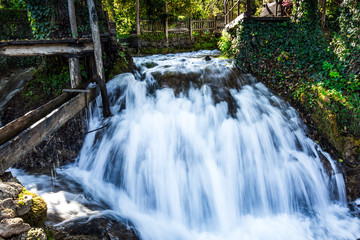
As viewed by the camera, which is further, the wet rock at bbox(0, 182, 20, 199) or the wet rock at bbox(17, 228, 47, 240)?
the wet rock at bbox(0, 182, 20, 199)

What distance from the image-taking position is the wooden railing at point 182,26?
14141mm

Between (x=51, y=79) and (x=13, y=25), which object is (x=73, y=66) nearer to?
(x=51, y=79)

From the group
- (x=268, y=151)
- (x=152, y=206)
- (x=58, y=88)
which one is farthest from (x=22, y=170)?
(x=268, y=151)

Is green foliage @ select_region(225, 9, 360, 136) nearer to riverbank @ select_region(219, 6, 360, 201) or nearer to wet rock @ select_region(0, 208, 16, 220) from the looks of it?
riverbank @ select_region(219, 6, 360, 201)

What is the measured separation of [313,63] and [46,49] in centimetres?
774

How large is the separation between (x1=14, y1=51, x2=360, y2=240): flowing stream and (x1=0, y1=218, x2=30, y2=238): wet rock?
65.8 inches

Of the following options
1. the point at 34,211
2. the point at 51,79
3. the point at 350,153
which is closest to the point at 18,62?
the point at 51,79

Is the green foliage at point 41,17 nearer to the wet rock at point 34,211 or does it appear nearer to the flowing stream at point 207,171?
the flowing stream at point 207,171

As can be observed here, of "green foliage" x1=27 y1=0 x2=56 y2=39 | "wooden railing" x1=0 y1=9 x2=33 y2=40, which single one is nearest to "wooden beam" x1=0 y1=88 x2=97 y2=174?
"green foliage" x1=27 y1=0 x2=56 y2=39

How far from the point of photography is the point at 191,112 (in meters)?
6.16

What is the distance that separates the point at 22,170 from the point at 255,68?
7.41 meters

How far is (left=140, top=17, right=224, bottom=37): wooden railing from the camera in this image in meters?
14.1

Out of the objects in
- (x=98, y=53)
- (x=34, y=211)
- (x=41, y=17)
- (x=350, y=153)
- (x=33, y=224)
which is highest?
(x=41, y=17)

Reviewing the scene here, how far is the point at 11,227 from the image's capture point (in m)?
1.89
